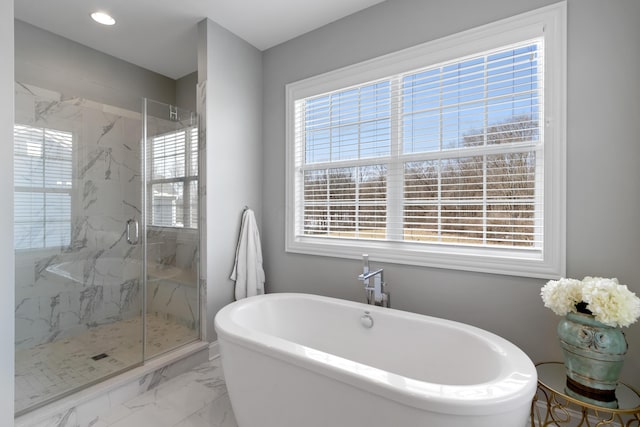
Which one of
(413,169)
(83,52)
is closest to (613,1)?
(413,169)

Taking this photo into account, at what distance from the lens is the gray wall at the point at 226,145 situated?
2.46m

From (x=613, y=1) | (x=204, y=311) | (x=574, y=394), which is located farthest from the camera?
(x=204, y=311)

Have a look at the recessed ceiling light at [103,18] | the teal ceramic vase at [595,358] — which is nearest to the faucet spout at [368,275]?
the teal ceramic vase at [595,358]

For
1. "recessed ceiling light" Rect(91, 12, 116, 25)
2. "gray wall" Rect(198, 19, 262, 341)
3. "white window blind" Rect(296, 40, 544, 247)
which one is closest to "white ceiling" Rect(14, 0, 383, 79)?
"recessed ceiling light" Rect(91, 12, 116, 25)

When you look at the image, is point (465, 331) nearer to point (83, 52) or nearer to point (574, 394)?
point (574, 394)

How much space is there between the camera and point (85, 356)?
2.14 meters

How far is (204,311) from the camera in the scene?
2486mm

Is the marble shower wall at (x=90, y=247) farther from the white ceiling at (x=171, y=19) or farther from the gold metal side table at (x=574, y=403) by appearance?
the gold metal side table at (x=574, y=403)

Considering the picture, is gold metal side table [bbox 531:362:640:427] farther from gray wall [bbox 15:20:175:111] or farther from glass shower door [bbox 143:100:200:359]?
gray wall [bbox 15:20:175:111]

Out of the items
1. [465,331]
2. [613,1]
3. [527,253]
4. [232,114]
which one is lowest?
[465,331]

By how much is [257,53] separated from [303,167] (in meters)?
1.17

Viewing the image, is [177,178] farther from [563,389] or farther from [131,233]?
[563,389]

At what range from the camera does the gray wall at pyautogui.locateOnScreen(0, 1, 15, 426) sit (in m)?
1.44

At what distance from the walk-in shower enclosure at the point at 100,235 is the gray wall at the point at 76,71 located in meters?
0.11
